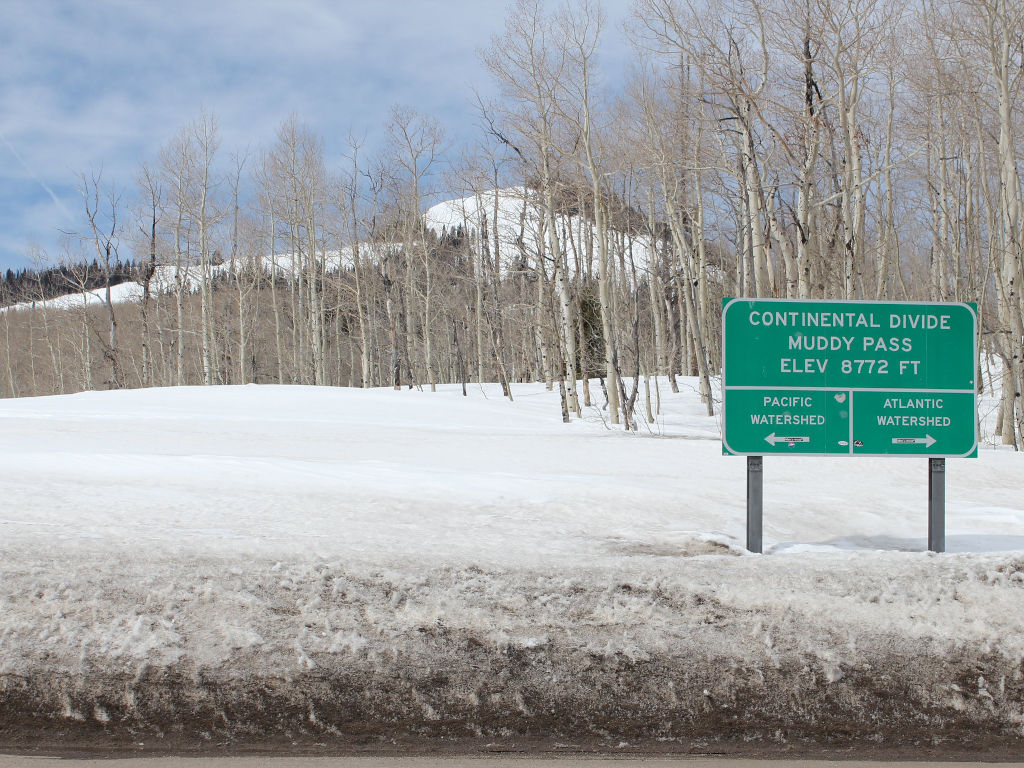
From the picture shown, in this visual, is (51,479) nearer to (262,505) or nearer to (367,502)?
(262,505)

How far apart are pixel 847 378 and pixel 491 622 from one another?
3.21m

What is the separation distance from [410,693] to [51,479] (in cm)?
543

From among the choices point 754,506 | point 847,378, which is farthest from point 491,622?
point 847,378

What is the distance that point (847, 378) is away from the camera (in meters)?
5.53

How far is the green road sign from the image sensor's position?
547 cm

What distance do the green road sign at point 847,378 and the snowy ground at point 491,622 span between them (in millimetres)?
822

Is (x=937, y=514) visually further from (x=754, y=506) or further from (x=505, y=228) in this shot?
(x=505, y=228)

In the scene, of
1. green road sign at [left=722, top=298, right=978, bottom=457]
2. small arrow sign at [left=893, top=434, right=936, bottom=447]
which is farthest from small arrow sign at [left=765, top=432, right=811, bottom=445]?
small arrow sign at [left=893, top=434, right=936, bottom=447]

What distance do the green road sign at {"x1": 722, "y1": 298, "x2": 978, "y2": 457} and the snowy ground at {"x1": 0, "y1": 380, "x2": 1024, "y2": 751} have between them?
0.82 metres

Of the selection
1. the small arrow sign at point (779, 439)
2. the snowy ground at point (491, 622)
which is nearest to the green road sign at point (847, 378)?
the small arrow sign at point (779, 439)

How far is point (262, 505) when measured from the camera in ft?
21.2

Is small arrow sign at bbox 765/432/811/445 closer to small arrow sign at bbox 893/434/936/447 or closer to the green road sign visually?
the green road sign

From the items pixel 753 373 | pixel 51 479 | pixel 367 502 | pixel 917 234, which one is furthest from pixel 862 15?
pixel 917 234

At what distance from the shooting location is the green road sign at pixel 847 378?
5469mm
